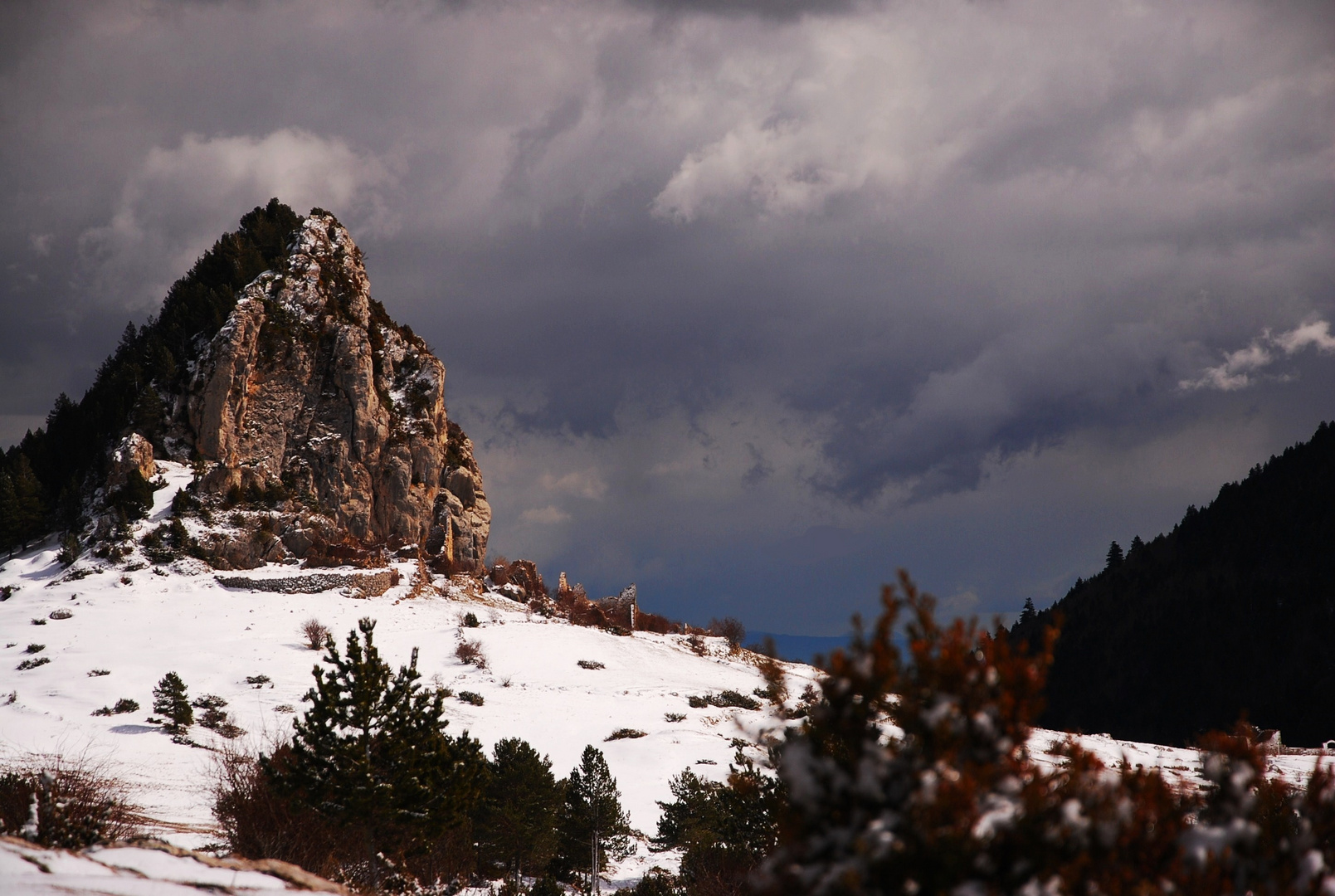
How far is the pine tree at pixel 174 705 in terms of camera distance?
97.1 feet

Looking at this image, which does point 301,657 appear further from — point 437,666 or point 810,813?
point 810,813

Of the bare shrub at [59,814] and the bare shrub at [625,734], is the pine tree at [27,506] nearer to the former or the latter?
the bare shrub at [625,734]

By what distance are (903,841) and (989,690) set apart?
4.31 feet

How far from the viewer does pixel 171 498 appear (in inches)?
2303

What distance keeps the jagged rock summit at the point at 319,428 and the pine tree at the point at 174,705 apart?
92.7ft

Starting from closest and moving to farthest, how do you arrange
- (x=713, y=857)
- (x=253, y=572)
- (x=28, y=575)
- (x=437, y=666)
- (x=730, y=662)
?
(x=713, y=857) < (x=437, y=666) < (x=28, y=575) < (x=253, y=572) < (x=730, y=662)

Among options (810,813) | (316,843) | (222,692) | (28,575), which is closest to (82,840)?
(316,843)

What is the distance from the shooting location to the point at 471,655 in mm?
46875

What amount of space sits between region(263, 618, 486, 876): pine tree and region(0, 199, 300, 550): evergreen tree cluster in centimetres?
5930

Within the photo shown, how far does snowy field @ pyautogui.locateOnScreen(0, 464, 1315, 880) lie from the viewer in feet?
90.0

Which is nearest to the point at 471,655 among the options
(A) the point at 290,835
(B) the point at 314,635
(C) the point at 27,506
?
(B) the point at 314,635

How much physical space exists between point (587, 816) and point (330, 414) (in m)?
57.4

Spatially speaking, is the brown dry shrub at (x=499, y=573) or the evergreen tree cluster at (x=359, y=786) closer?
the evergreen tree cluster at (x=359, y=786)

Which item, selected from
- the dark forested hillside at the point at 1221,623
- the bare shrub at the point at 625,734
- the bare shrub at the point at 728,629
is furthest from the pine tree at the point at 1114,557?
the bare shrub at the point at 625,734
